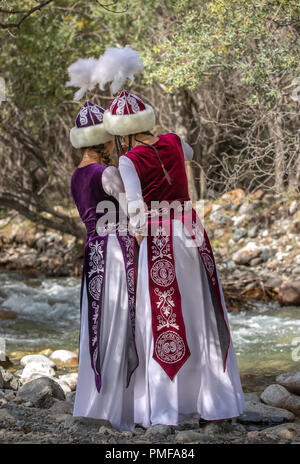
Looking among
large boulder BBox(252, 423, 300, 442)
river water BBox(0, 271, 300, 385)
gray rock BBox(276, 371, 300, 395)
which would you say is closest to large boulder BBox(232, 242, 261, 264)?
river water BBox(0, 271, 300, 385)

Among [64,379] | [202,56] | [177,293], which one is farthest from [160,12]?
[177,293]

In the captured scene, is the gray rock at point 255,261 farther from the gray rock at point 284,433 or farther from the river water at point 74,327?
the gray rock at point 284,433

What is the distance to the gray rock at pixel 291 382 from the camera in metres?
4.63

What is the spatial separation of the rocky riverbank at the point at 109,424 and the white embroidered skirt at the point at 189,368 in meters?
0.10

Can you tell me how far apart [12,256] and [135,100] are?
11.0 metres

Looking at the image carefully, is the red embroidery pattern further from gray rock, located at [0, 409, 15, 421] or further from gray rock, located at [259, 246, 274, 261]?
gray rock, located at [259, 246, 274, 261]

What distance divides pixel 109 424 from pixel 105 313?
618 millimetres

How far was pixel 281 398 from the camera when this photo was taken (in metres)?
4.29

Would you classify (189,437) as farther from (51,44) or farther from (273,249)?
(51,44)

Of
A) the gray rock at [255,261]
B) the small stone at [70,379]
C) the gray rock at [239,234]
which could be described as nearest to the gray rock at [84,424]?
the small stone at [70,379]

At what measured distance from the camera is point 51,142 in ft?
47.8

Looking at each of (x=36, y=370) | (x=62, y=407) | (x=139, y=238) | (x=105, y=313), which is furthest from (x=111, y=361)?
(x=36, y=370)

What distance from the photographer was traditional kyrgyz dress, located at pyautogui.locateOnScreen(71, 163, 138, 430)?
132 inches

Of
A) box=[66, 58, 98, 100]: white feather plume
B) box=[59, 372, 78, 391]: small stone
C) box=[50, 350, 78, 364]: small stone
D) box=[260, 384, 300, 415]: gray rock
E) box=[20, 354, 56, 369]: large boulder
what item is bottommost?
box=[260, 384, 300, 415]: gray rock
